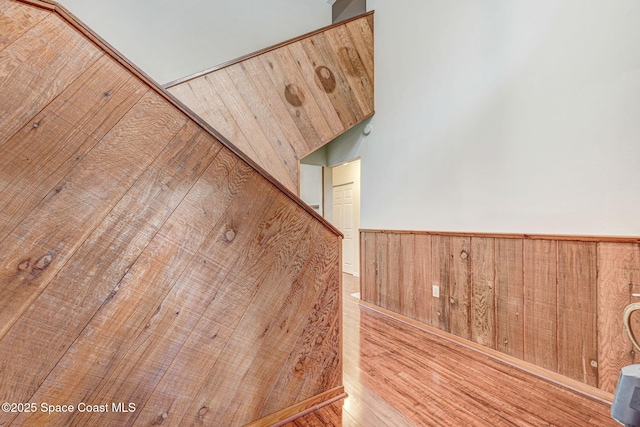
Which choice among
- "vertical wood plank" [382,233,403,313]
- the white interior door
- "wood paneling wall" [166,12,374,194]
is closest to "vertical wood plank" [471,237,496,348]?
"vertical wood plank" [382,233,403,313]

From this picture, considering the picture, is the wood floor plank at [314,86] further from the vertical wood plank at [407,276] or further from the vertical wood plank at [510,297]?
the vertical wood plank at [510,297]

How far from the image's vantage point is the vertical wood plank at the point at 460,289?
7.72 ft

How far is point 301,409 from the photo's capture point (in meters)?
1.48

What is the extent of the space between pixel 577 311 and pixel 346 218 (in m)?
3.91

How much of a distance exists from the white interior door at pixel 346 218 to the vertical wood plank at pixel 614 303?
3771 mm

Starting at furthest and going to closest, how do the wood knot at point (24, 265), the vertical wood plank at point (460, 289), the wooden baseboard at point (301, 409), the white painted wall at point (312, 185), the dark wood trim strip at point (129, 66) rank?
the white painted wall at point (312, 185)
the vertical wood plank at point (460, 289)
the wooden baseboard at point (301, 409)
the dark wood trim strip at point (129, 66)
the wood knot at point (24, 265)

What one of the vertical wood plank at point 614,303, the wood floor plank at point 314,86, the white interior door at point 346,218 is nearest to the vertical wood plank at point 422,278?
the vertical wood plank at point 614,303

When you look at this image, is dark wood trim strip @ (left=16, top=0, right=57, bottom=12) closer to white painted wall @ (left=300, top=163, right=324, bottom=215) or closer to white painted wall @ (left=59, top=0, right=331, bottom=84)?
white painted wall @ (left=59, top=0, right=331, bottom=84)

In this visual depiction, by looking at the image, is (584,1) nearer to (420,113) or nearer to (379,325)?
(420,113)

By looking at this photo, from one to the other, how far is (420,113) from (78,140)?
2777 mm

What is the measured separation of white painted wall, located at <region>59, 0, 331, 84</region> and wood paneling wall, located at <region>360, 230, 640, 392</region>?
325 centimetres

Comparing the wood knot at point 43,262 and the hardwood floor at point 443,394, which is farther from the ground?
the wood knot at point 43,262

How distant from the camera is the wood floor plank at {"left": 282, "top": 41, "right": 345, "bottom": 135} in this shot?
288 centimetres

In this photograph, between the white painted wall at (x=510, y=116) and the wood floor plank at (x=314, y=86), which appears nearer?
the white painted wall at (x=510, y=116)
